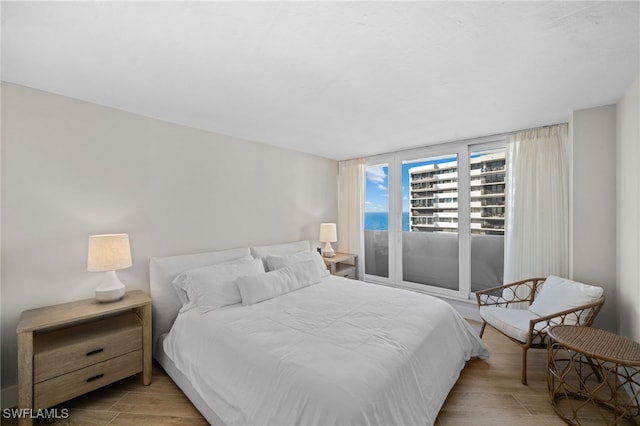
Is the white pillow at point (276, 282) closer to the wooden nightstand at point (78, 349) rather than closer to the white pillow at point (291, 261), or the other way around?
the white pillow at point (291, 261)

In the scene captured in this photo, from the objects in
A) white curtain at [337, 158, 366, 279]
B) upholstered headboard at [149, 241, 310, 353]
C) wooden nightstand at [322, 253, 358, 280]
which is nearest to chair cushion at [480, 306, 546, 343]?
wooden nightstand at [322, 253, 358, 280]

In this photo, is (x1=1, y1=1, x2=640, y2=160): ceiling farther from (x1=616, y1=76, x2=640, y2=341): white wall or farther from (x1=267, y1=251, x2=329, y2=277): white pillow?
(x1=267, y1=251, x2=329, y2=277): white pillow

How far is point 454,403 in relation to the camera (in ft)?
6.48

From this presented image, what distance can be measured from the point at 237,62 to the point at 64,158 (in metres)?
1.78

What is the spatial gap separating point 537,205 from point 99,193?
464 cm

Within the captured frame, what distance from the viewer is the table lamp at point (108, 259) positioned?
6.78 ft

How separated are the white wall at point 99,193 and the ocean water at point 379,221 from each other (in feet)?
6.57

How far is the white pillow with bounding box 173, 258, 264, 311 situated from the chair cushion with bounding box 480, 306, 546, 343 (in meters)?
2.56

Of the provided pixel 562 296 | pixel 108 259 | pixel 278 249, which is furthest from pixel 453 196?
pixel 108 259

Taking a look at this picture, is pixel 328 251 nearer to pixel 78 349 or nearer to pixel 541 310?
Result: pixel 541 310

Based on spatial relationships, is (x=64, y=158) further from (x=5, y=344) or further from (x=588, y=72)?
(x=588, y=72)

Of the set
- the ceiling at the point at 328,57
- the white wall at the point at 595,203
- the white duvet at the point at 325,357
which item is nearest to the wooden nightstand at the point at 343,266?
the white duvet at the point at 325,357

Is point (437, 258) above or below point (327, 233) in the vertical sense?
below

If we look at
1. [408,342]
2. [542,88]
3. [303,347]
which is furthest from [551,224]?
[303,347]
